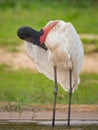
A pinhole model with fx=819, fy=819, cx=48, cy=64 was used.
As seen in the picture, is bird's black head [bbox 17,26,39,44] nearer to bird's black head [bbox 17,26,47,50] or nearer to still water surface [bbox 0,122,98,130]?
bird's black head [bbox 17,26,47,50]

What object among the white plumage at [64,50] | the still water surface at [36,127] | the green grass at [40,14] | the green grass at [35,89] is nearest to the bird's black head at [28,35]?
the white plumage at [64,50]

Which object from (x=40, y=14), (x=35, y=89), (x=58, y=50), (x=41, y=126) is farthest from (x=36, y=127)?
(x=40, y=14)

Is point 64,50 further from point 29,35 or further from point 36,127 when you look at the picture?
point 36,127

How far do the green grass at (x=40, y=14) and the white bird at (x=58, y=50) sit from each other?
810 cm

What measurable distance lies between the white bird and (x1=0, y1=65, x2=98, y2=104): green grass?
0.79 m

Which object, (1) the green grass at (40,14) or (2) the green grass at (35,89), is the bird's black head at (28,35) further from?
(1) the green grass at (40,14)

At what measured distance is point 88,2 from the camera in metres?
22.3

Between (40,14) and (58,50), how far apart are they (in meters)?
11.2

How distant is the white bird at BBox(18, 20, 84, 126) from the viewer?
948 centimetres

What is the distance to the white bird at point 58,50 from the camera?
9.48 metres

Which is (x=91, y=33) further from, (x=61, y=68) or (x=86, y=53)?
(x=61, y=68)

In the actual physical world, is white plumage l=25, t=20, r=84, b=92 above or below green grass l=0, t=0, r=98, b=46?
above

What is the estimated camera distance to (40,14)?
20.6m

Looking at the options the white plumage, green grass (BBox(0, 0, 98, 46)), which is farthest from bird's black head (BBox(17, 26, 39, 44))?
green grass (BBox(0, 0, 98, 46))
